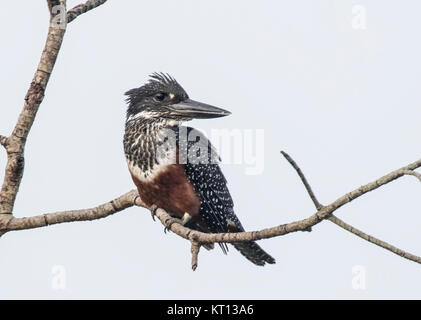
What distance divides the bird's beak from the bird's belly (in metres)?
0.43

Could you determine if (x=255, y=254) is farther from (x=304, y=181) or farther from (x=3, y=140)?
(x=304, y=181)

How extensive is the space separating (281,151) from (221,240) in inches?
37.3

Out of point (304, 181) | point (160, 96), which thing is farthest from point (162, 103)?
point (304, 181)

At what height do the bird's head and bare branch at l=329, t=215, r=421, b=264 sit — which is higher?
Answer: the bird's head

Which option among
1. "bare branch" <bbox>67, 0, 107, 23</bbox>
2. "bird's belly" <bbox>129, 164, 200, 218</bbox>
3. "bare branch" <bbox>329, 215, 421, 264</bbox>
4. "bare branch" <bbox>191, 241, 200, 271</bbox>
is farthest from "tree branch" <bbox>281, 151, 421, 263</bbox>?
"bird's belly" <bbox>129, 164, 200, 218</bbox>

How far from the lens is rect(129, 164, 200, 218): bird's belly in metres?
6.04

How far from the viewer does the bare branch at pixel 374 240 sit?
3.45m

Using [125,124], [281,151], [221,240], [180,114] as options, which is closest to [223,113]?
[180,114]

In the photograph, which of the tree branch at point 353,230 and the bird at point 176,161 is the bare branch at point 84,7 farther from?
the tree branch at point 353,230

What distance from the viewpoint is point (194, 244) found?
4543 mm

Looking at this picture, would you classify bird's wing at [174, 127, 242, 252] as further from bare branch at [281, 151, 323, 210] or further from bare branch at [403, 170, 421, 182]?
bare branch at [403, 170, 421, 182]

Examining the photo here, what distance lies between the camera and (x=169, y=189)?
6.08 m

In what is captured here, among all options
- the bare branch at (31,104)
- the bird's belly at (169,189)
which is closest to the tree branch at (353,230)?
the bare branch at (31,104)

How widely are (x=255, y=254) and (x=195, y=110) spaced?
1296mm
